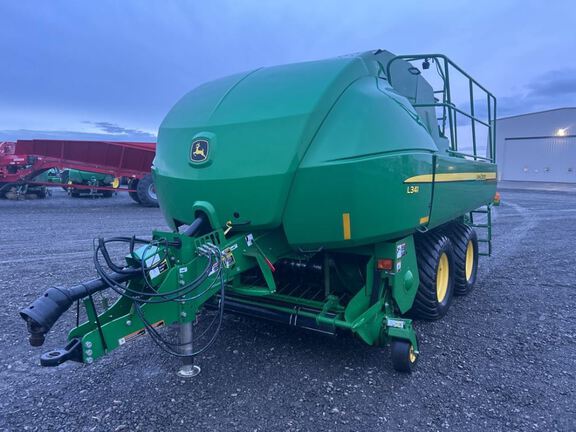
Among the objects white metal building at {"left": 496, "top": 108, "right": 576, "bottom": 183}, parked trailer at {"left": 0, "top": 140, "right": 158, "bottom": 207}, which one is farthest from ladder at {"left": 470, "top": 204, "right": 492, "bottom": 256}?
white metal building at {"left": 496, "top": 108, "right": 576, "bottom": 183}

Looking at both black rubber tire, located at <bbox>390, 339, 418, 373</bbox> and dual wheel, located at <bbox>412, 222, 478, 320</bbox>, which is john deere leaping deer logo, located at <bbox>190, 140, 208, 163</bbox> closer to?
black rubber tire, located at <bbox>390, 339, 418, 373</bbox>

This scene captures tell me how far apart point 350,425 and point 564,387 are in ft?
5.16

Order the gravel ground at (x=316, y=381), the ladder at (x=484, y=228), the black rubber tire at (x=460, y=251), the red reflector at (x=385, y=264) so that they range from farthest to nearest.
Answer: the ladder at (x=484, y=228) → the black rubber tire at (x=460, y=251) → the red reflector at (x=385, y=264) → the gravel ground at (x=316, y=381)

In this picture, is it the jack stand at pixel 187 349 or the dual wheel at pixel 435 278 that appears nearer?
the jack stand at pixel 187 349

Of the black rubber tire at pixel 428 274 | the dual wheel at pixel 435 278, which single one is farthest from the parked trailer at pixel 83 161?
the black rubber tire at pixel 428 274

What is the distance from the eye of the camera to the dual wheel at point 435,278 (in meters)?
3.00

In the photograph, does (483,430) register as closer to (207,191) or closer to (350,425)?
(350,425)

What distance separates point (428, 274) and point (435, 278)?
10cm

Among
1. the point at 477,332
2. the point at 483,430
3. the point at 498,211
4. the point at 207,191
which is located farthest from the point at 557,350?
the point at 498,211

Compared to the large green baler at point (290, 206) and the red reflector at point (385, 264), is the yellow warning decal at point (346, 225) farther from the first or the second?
the red reflector at point (385, 264)

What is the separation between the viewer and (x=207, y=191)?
9.86 ft

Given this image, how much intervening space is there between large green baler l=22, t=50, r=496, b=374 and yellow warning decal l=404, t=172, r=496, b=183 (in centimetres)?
2

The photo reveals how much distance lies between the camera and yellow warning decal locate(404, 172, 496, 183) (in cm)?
305

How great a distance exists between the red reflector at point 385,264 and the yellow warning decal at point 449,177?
1.98 ft
